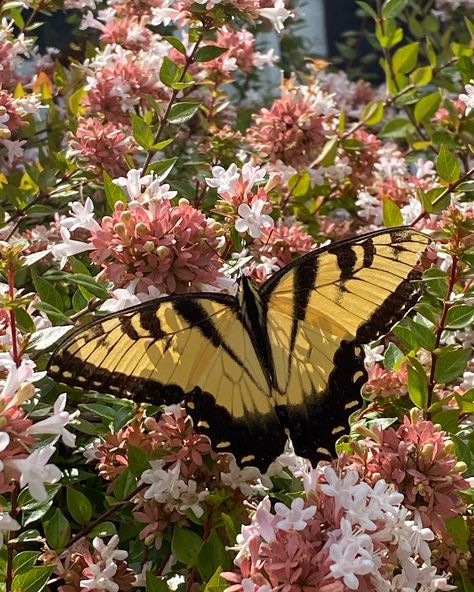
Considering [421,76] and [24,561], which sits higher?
[421,76]

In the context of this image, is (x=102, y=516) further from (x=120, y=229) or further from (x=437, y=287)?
(x=437, y=287)

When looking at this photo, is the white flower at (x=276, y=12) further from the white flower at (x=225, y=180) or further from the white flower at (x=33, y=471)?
the white flower at (x=33, y=471)

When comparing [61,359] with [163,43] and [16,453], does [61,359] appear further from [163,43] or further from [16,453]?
[163,43]

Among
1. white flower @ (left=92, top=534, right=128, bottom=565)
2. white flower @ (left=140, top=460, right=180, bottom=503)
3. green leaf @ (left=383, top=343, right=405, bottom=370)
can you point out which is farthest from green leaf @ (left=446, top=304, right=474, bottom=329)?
white flower @ (left=92, top=534, right=128, bottom=565)

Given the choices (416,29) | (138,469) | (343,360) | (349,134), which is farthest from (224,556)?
(416,29)

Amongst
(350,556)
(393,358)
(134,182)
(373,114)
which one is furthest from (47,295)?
(373,114)

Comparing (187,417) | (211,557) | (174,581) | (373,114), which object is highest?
(373,114)

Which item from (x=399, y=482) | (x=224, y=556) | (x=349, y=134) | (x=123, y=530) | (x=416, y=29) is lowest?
(x=123, y=530)

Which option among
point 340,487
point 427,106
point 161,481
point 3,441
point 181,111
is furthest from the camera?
point 427,106
